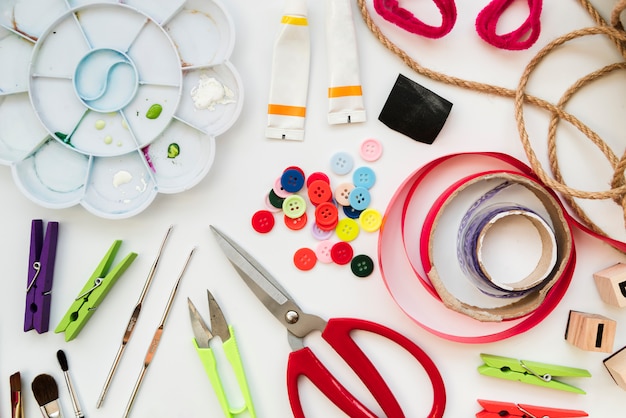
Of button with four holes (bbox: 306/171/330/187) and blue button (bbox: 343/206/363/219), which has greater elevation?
button with four holes (bbox: 306/171/330/187)

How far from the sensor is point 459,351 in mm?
1092

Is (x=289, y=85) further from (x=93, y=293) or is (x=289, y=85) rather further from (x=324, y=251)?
(x=93, y=293)

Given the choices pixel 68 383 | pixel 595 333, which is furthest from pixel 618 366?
pixel 68 383

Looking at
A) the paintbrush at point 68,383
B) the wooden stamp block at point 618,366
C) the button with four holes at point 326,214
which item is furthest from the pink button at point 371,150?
the paintbrush at point 68,383

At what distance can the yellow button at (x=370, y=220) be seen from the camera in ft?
3.51

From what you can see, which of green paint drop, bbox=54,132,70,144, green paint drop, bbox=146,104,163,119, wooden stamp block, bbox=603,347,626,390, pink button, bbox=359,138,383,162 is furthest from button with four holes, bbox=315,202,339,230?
wooden stamp block, bbox=603,347,626,390

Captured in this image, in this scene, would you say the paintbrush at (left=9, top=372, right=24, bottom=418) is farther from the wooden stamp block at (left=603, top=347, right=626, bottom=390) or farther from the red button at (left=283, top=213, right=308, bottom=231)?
the wooden stamp block at (left=603, top=347, right=626, bottom=390)

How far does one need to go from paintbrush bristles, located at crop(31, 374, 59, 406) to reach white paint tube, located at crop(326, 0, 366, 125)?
2.38 ft

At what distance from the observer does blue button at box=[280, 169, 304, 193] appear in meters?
1.05

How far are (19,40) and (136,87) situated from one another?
224mm

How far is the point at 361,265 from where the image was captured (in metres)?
1.07

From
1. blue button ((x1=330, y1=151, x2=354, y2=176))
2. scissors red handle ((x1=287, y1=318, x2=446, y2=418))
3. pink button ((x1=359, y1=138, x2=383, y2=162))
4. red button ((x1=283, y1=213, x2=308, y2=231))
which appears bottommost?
scissors red handle ((x1=287, y1=318, x2=446, y2=418))

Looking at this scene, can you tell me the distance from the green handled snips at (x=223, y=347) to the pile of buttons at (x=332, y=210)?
178 mm

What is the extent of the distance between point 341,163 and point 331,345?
0.34 metres
